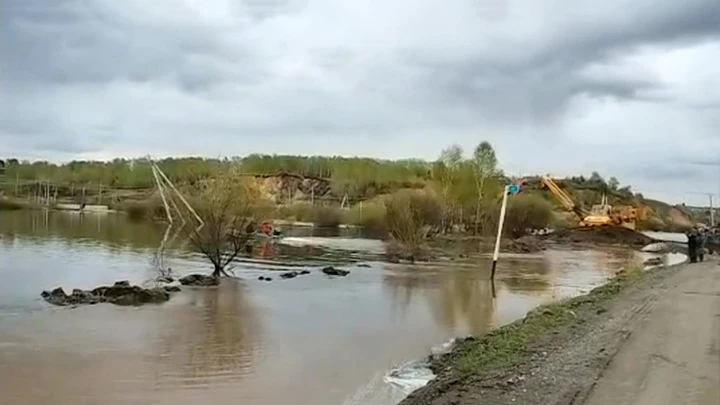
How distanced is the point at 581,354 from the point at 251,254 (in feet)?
120

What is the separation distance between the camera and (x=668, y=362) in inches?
457

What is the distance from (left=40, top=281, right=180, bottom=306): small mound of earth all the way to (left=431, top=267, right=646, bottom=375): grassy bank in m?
12.7

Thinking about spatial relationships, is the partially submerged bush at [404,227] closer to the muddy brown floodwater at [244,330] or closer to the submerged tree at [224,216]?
the muddy brown floodwater at [244,330]

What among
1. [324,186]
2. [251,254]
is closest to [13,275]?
[251,254]

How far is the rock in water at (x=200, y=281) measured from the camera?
102ft

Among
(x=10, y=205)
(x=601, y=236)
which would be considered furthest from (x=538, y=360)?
(x=10, y=205)

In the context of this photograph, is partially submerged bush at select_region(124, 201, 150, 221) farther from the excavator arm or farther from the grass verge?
the grass verge

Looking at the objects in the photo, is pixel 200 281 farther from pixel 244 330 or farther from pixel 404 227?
pixel 404 227

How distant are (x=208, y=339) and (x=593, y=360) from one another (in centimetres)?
982

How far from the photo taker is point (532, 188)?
102625mm

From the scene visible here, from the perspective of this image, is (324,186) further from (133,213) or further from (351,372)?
(351,372)

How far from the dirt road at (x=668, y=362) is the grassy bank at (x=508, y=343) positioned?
188cm

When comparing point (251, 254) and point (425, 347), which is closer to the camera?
point (425, 347)

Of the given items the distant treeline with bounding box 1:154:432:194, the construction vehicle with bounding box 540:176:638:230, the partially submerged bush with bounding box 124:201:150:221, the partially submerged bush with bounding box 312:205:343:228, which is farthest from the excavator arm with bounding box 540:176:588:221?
the partially submerged bush with bounding box 124:201:150:221
